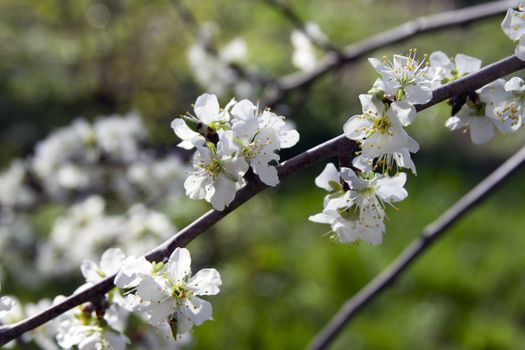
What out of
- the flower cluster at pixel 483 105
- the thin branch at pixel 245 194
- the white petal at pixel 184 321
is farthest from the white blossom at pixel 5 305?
the flower cluster at pixel 483 105

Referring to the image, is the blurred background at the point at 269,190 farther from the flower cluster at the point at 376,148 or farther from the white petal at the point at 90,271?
the flower cluster at the point at 376,148

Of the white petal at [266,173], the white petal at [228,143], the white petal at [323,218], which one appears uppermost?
Result: the white petal at [228,143]

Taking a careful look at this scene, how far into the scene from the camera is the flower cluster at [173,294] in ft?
3.45

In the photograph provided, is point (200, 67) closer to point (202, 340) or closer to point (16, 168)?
point (16, 168)

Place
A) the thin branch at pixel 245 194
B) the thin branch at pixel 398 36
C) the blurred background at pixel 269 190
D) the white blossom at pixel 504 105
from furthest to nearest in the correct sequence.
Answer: the blurred background at pixel 269 190, the thin branch at pixel 398 36, the white blossom at pixel 504 105, the thin branch at pixel 245 194

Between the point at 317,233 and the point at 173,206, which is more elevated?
the point at 173,206

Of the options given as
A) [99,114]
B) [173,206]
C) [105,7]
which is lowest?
[173,206]

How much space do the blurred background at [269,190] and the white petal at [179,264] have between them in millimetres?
1373

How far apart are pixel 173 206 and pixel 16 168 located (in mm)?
1825

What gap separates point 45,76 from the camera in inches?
245

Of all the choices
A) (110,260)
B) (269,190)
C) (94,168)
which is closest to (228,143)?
(110,260)

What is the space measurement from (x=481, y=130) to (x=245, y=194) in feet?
1.60

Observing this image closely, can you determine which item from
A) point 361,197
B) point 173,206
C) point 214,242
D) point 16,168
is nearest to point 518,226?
point 214,242

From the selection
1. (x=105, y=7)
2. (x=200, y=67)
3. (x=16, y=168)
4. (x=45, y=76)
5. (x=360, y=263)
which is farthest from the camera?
(x=45, y=76)
